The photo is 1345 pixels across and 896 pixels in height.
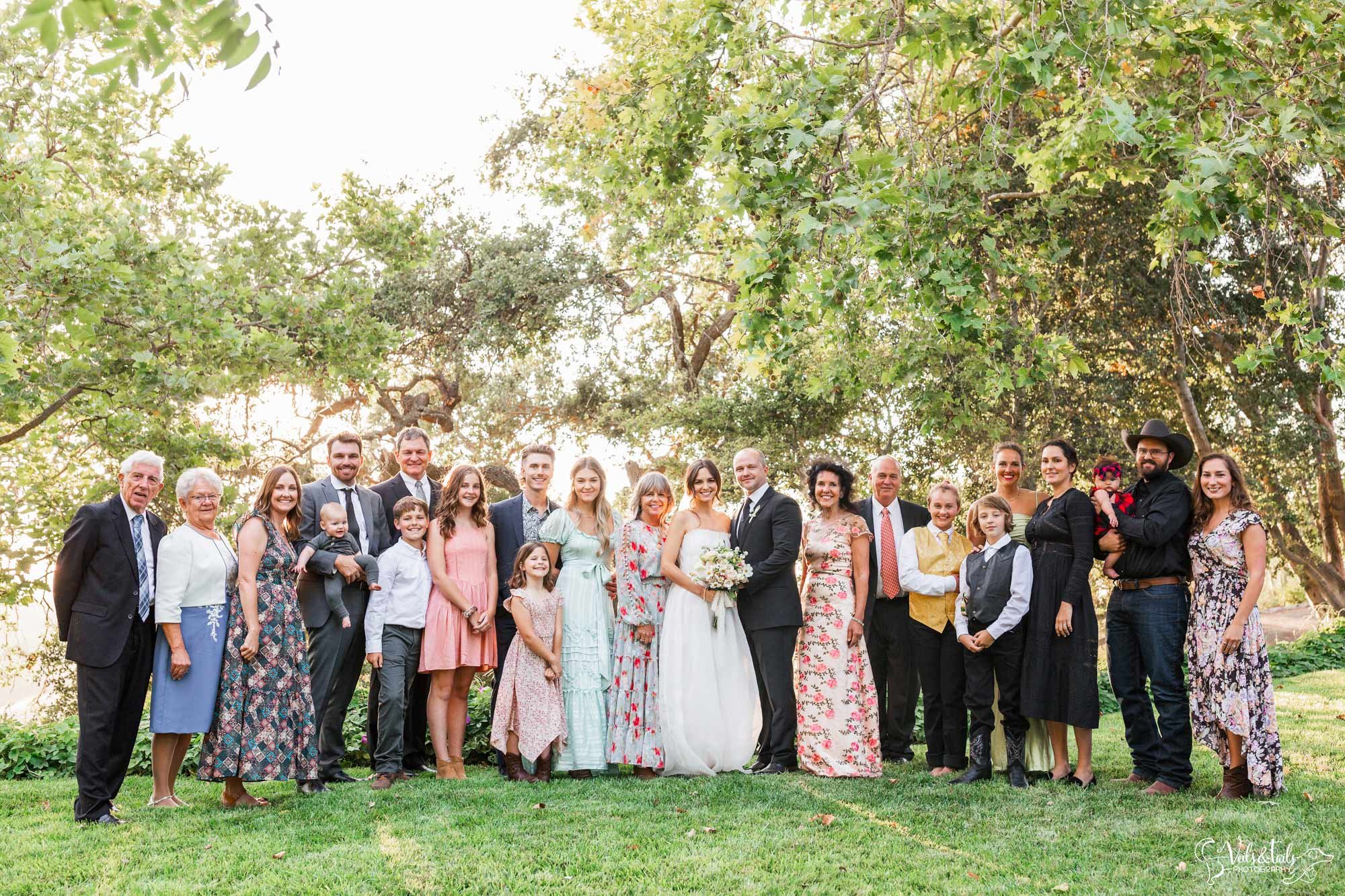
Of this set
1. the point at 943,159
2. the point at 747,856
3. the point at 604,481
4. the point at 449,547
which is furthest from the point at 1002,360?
the point at 747,856

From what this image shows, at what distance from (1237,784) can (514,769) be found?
425 cm

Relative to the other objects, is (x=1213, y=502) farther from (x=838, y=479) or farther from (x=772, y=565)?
(x=772, y=565)

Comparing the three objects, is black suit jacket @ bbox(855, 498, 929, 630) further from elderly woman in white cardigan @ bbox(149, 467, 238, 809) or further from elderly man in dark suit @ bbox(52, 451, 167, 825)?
elderly man in dark suit @ bbox(52, 451, 167, 825)

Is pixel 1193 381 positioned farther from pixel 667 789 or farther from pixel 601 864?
pixel 601 864

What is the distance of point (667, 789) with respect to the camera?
6152mm

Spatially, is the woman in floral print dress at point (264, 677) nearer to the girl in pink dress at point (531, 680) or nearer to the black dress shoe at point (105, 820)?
the black dress shoe at point (105, 820)

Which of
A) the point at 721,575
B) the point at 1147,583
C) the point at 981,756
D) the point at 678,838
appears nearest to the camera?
the point at 678,838

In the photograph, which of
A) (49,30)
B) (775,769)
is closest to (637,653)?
(775,769)

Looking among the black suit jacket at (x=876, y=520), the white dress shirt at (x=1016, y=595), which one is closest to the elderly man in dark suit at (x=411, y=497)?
the black suit jacket at (x=876, y=520)

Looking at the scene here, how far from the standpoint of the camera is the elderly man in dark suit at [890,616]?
7258 mm

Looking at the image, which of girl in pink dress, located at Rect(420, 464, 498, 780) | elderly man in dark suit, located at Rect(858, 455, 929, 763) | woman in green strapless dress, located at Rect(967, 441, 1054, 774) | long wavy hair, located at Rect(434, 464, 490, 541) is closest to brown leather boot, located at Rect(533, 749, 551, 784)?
girl in pink dress, located at Rect(420, 464, 498, 780)

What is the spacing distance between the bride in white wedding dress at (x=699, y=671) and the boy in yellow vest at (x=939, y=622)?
3.84 feet

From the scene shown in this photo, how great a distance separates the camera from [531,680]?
6656 mm

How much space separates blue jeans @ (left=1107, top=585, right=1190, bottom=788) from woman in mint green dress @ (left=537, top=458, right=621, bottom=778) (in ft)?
10.4
